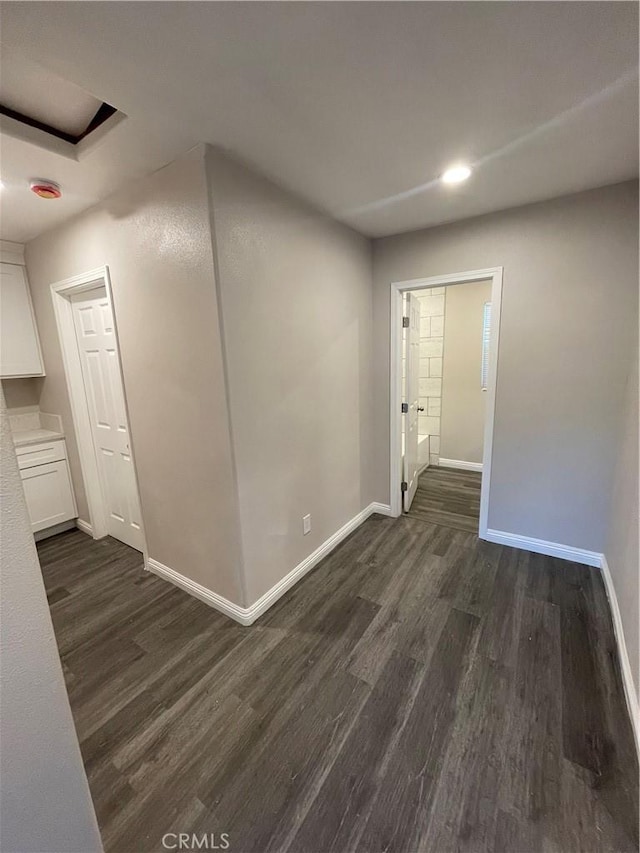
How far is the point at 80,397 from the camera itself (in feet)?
9.36

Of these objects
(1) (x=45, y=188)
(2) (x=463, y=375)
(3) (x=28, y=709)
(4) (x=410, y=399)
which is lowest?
(3) (x=28, y=709)

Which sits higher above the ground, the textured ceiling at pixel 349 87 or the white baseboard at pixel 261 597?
the textured ceiling at pixel 349 87

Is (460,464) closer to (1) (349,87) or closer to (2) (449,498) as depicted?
(2) (449,498)

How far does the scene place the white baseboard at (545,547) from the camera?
2.45 m

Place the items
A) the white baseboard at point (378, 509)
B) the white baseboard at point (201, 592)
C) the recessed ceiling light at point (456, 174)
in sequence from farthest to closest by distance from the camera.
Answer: the white baseboard at point (378, 509) < the white baseboard at point (201, 592) < the recessed ceiling light at point (456, 174)

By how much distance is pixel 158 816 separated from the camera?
1185 mm

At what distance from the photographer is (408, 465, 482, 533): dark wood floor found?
10.5 ft

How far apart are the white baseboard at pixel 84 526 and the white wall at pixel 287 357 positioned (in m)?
2.01

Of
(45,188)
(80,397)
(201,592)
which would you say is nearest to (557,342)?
(201,592)

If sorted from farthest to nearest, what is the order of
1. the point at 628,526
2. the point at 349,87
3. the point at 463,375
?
the point at 463,375
the point at 628,526
the point at 349,87

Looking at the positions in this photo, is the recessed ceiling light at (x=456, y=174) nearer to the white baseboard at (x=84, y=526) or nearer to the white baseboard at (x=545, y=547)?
the white baseboard at (x=545, y=547)

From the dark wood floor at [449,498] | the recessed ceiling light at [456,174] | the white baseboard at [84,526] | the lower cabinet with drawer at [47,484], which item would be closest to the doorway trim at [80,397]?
the white baseboard at [84,526]

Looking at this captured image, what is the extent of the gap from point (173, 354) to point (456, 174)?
187 cm

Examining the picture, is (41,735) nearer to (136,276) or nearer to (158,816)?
(158,816)
